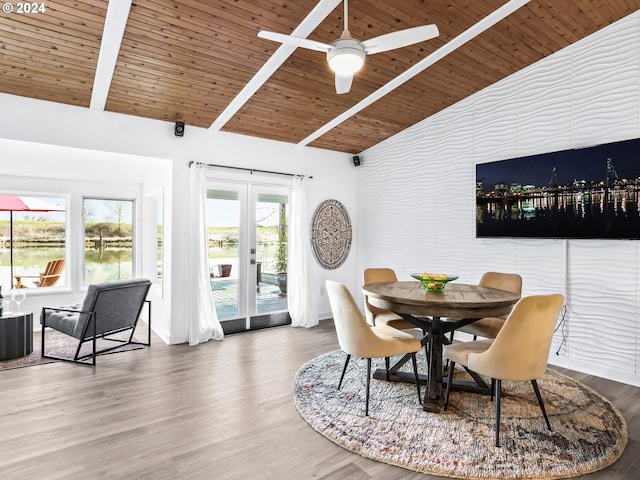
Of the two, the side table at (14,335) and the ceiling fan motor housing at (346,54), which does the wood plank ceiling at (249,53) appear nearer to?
the ceiling fan motor housing at (346,54)

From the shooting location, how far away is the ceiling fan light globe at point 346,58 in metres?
2.41

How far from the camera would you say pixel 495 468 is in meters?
2.09

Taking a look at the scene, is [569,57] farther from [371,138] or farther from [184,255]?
[184,255]

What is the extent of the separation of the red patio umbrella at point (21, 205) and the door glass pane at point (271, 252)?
290 cm

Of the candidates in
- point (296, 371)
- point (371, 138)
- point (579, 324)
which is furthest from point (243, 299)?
point (579, 324)

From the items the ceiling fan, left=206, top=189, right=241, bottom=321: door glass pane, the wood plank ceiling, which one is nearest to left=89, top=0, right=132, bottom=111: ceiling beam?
the wood plank ceiling

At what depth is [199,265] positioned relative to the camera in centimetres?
457

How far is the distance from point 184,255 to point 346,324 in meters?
2.57

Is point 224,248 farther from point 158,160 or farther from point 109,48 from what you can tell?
point 109,48

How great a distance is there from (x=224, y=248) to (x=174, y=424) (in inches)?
106

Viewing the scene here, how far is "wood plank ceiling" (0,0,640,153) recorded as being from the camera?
112 inches

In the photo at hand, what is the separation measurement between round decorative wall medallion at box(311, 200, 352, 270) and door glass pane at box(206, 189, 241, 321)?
4.02 feet

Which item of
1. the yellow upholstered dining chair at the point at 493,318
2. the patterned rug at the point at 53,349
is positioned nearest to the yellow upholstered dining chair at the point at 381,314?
the yellow upholstered dining chair at the point at 493,318

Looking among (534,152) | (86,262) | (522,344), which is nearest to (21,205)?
(86,262)
